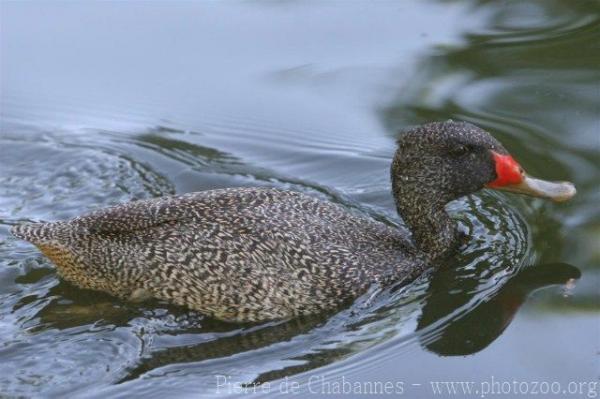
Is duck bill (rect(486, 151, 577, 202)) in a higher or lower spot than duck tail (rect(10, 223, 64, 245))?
higher

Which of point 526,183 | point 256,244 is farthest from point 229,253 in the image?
point 526,183

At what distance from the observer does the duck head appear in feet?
29.9

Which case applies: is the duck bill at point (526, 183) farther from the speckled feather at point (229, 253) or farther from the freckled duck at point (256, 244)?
the speckled feather at point (229, 253)

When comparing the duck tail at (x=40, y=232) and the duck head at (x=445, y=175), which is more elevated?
the duck head at (x=445, y=175)

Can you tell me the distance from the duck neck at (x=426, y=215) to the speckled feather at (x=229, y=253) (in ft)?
1.12

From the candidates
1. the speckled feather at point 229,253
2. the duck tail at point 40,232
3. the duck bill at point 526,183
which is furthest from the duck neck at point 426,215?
the duck tail at point 40,232

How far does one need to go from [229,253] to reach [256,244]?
0.20 metres

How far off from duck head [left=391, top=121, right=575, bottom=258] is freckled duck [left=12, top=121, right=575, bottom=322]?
1cm

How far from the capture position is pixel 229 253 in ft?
27.8

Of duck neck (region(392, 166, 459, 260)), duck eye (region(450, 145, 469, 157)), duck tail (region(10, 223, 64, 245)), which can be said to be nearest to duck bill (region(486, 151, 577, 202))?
duck eye (region(450, 145, 469, 157))

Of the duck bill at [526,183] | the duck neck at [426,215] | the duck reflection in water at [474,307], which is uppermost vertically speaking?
the duck bill at [526,183]

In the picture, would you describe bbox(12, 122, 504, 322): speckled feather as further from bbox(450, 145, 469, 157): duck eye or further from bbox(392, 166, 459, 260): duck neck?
bbox(392, 166, 459, 260): duck neck

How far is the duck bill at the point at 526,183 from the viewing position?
9070 mm

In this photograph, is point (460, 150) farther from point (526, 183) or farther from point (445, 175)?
point (526, 183)
